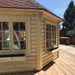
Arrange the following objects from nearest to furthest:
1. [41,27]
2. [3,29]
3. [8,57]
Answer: [8,57] < [3,29] < [41,27]

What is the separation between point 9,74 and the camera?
9.65 feet

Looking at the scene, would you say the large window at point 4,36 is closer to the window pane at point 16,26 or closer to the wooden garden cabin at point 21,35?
the wooden garden cabin at point 21,35

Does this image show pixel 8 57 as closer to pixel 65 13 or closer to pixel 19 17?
pixel 19 17

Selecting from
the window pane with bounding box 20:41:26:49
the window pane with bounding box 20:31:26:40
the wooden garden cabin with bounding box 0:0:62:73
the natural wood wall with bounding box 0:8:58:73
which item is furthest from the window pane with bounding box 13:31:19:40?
the natural wood wall with bounding box 0:8:58:73

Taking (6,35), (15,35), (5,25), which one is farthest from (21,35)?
(5,25)

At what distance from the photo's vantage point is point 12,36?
2.97 m

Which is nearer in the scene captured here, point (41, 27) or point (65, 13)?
point (41, 27)

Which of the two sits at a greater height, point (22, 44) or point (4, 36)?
point (4, 36)

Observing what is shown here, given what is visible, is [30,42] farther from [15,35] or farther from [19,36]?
[15,35]

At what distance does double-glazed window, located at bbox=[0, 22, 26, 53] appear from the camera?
2.94 metres

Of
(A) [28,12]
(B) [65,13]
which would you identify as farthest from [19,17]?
(B) [65,13]

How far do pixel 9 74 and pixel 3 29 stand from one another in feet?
5.68

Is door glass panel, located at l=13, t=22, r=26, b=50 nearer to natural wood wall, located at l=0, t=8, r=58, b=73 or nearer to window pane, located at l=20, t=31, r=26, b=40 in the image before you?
window pane, located at l=20, t=31, r=26, b=40

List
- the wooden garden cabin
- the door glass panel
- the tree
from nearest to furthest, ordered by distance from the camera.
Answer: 1. the wooden garden cabin
2. the door glass panel
3. the tree
